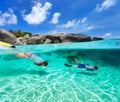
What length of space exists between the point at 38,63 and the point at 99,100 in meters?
6.73

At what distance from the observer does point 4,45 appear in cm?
1652

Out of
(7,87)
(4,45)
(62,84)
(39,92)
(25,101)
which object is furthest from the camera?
(4,45)

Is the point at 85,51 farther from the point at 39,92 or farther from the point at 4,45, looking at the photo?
the point at 39,92

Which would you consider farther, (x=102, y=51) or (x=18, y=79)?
(x=102, y=51)

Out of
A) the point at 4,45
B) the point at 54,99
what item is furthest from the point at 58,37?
the point at 54,99

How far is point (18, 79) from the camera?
311 inches

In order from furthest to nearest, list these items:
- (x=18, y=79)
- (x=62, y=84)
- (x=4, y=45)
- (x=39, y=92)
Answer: (x=4, y=45) < (x=18, y=79) < (x=62, y=84) < (x=39, y=92)

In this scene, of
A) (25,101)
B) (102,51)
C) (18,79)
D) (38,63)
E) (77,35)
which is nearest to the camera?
(25,101)

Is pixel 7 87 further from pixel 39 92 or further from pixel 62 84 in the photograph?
pixel 62 84

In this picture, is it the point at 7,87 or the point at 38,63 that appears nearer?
the point at 7,87

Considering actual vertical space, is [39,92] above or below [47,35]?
Answer: below

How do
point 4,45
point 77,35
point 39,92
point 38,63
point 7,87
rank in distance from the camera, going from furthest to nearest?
point 77,35 → point 4,45 → point 38,63 → point 7,87 → point 39,92

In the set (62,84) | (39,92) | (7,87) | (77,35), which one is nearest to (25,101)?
(39,92)

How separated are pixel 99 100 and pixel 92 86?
4.88 ft
